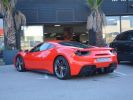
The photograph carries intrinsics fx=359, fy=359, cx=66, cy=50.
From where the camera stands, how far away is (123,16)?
20906 millimetres

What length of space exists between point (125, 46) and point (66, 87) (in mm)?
4907

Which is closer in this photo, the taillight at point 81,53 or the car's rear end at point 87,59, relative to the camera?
the car's rear end at point 87,59

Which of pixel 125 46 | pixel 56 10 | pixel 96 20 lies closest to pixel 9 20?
pixel 56 10

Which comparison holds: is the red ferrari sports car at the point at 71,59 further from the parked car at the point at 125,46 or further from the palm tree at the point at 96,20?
the palm tree at the point at 96,20

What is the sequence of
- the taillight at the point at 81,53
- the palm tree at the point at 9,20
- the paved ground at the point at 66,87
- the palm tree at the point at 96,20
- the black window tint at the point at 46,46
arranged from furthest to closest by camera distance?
1. the palm tree at the point at 96,20
2. the palm tree at the point at 9,20
3. the black window tint at the point at 46,46
4. the taillight at the point at 81,53
5. the paved ground at the point at 66,87

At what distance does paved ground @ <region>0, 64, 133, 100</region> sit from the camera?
339 inches

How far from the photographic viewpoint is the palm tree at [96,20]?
1858 cm

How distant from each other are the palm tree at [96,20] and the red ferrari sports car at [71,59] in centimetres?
652

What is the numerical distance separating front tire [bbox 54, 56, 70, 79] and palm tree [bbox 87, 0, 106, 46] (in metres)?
7.36

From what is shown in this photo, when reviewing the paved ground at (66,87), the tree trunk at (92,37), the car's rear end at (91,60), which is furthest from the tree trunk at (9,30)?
the car's rear end at (91,60)

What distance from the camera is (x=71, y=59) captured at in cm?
1084

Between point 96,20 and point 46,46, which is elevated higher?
point 96,20

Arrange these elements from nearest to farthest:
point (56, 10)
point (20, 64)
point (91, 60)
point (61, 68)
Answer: point (91, 60) < point (61, 68) < point (20, 64) < point (56, 10)

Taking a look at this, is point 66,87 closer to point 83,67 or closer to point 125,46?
point 83,67
